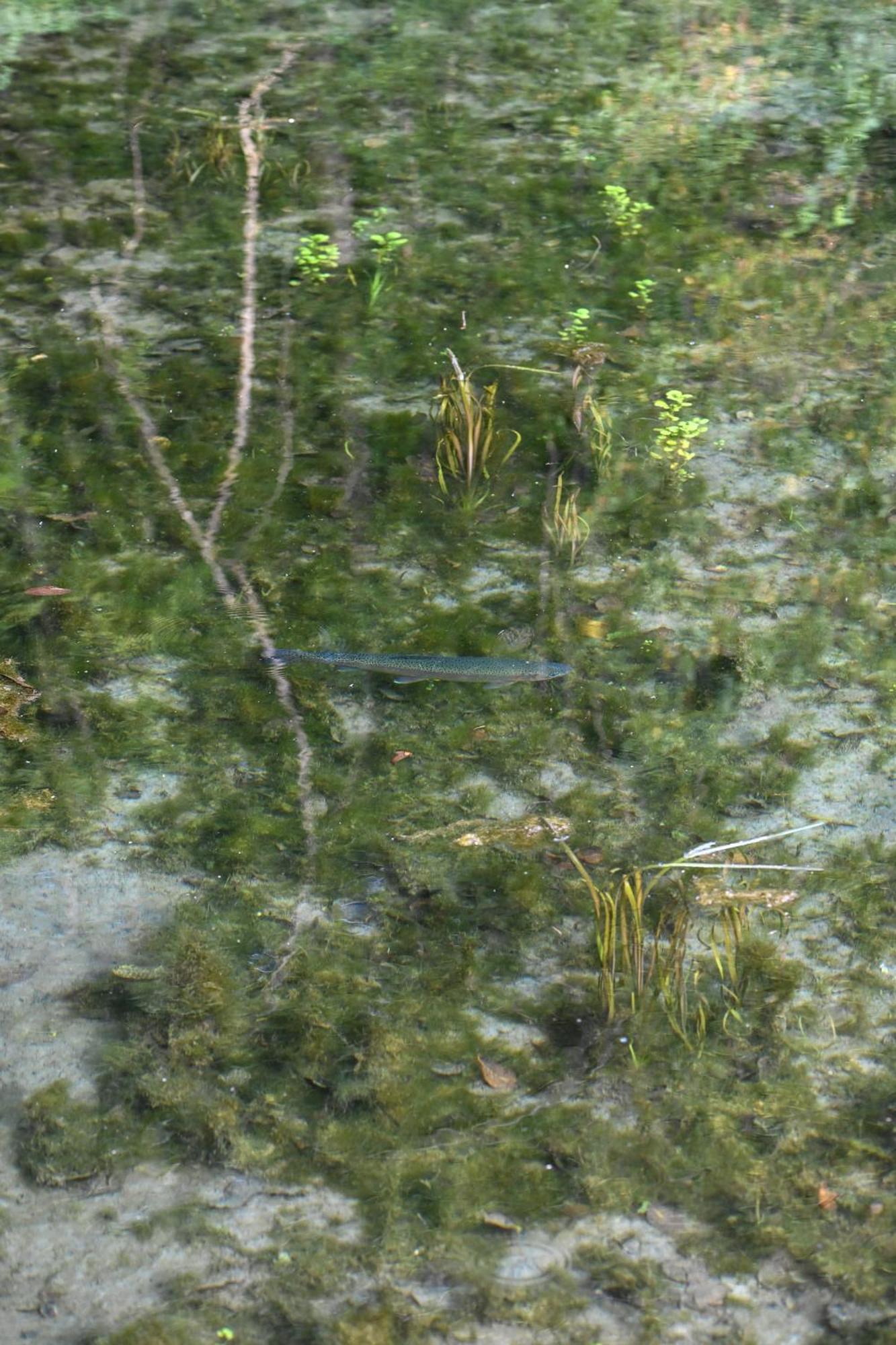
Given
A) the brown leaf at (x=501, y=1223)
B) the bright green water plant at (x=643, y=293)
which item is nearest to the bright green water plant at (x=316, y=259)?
the bright green water plant at (x=643, y=293)

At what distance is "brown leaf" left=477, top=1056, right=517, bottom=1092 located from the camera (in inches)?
109

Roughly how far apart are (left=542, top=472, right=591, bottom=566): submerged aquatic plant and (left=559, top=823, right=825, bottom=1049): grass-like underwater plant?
139 cm

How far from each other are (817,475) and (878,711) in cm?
118

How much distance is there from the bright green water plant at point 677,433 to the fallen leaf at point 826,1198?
259 centimetres

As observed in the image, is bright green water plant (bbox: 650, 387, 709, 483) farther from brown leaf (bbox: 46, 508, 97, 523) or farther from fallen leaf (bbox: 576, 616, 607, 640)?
brown leaf (bbox: 46, 508, 97, 523)

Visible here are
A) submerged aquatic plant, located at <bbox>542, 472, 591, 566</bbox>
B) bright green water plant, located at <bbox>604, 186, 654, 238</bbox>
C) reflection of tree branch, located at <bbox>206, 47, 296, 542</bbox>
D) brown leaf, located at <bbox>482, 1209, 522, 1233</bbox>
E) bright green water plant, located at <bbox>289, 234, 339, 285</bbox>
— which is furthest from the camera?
bright green water plant, located at <bbox>604, 186, 654, 238</bbox>

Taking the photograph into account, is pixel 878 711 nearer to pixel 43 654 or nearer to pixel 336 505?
pixel 336 505

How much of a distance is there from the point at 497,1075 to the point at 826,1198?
2.22ft

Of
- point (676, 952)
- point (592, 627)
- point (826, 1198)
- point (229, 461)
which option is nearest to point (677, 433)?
point (592, 627)

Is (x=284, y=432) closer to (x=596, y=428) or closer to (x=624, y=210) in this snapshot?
(x=596, y=428)

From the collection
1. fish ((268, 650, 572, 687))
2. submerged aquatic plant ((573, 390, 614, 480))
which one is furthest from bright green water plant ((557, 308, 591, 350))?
fish ((268, 650, 572, 687))

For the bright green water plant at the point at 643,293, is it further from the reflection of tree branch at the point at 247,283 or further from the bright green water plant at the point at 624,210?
the reflection of tree branch at the point at 247,283

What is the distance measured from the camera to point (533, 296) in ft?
18.3

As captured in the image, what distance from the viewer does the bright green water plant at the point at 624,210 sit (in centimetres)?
614
